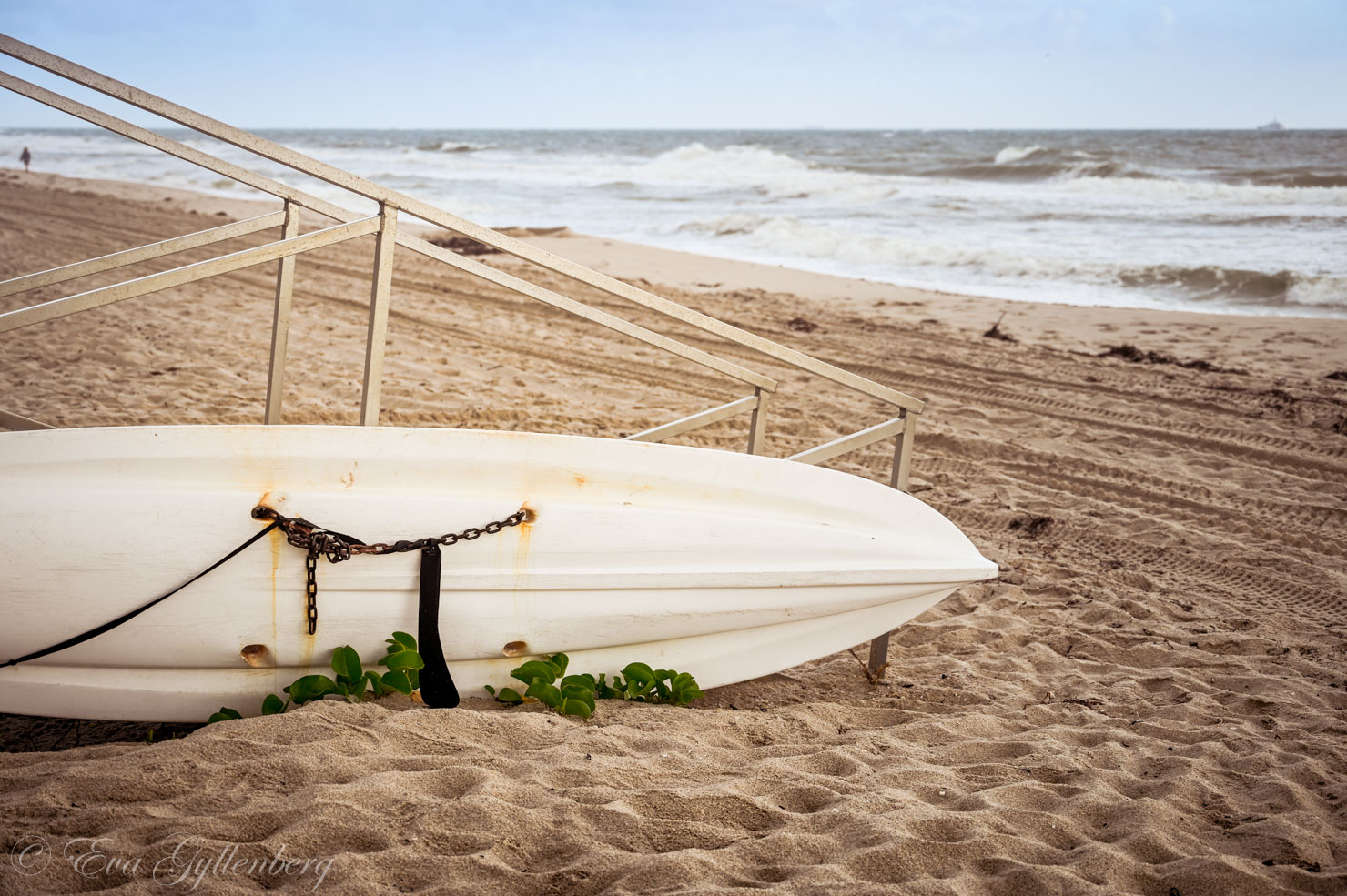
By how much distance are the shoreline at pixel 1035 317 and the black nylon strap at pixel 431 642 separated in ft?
22.9

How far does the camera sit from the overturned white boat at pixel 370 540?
2.33 metres

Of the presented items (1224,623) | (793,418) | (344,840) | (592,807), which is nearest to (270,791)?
(344,840)

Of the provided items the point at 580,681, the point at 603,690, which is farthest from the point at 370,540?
the point at 603,690

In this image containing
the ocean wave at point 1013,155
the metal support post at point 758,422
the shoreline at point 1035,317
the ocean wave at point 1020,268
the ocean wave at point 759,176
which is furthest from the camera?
the ocean wave at point 1013,155

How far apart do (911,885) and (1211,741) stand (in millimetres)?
1364

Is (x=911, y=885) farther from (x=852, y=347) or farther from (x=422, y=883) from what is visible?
(x=852, y=347)

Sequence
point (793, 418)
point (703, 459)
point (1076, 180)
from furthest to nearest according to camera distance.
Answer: point (1076, 180), point (793, 418), point (703, 459)

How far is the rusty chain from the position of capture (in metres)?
2.40

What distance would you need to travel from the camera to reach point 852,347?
7.91 meters

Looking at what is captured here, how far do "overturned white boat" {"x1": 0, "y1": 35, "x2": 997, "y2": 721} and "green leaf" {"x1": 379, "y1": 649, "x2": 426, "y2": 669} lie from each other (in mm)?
68

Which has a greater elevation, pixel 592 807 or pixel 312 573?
pixel 312 573

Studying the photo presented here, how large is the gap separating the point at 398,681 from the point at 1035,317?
8325 mm

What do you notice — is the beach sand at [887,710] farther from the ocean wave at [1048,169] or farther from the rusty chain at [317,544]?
the ocean wave at [1048,169]

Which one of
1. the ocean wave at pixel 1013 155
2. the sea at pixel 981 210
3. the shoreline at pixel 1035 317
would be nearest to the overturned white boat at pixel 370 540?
the shoreline at pixel 1035 317
